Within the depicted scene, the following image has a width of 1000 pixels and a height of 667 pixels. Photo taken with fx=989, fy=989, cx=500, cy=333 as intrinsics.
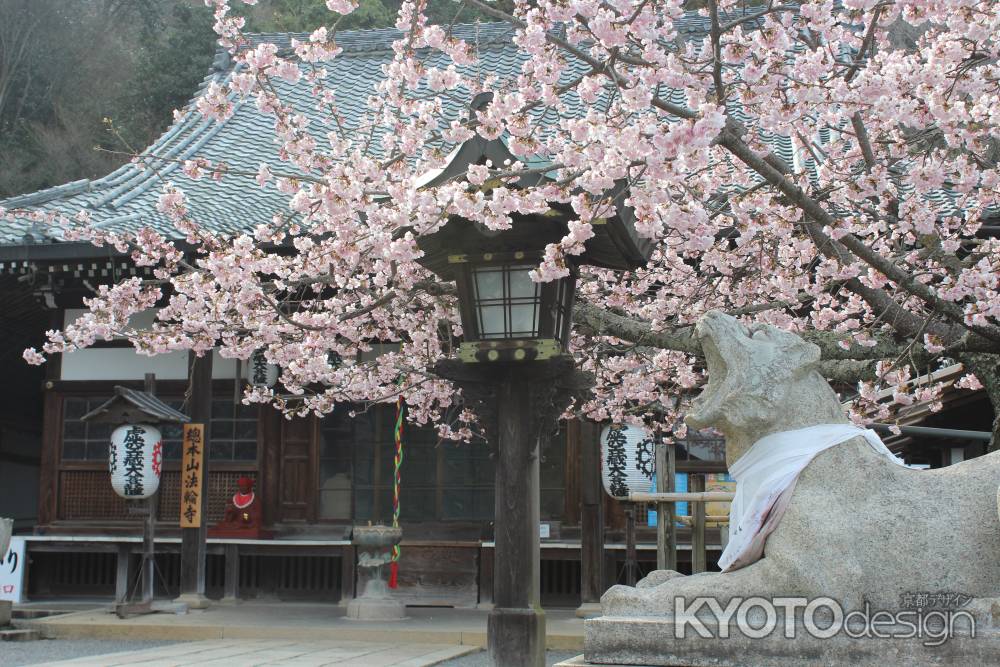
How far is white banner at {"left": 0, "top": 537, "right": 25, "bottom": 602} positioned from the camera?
12531mm

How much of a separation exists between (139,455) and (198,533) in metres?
1.26

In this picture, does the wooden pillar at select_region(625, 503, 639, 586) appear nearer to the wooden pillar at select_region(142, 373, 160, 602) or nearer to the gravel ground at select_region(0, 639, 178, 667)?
the gravel ground at select_region(0, 639, 178, 667)

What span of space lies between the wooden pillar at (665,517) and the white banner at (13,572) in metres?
8.11

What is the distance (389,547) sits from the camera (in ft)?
36.6

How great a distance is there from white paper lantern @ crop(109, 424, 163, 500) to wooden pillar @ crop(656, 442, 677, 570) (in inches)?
224

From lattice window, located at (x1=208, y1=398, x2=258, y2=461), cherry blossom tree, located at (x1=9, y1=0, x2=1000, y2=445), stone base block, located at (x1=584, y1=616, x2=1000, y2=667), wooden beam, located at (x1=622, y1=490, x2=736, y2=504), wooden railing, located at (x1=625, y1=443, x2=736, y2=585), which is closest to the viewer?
stone base block, located at (x1=584, y1=616, x2=1000, y2=667)

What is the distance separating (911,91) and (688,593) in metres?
3.47

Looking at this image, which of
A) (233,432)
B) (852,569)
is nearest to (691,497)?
(852,569)

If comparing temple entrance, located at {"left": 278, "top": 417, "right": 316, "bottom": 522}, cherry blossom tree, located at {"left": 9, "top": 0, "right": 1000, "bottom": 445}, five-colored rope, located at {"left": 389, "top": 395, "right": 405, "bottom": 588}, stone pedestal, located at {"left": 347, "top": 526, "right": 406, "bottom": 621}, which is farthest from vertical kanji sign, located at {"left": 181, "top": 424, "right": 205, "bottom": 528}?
cherry blossom tree, located at {"left": 9, "top": 0, "right": 1000, "bottom": 445}

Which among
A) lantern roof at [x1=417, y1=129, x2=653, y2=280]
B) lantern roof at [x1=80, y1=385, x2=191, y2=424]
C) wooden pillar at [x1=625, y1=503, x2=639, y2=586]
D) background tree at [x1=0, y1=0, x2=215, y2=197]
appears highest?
background tree at [x1=0, y1=0, x2=215, y2=197]

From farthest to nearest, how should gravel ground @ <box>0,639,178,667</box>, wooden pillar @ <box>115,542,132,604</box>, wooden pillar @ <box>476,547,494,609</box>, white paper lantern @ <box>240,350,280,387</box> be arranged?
white paper lantern @ <box>240,350,280,387</box>
wooden pillar @ <box>476,547,494,609</box>
wooden pillar @ <box>115,542,132,604</box>
gravel ground @ <box>0,639,178,667</box>

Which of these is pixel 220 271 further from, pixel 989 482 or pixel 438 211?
pixel 989 482

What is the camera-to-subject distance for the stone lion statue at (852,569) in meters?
3.18

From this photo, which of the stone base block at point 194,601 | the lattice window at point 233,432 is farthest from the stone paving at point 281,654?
the lattice window at point 233,432
